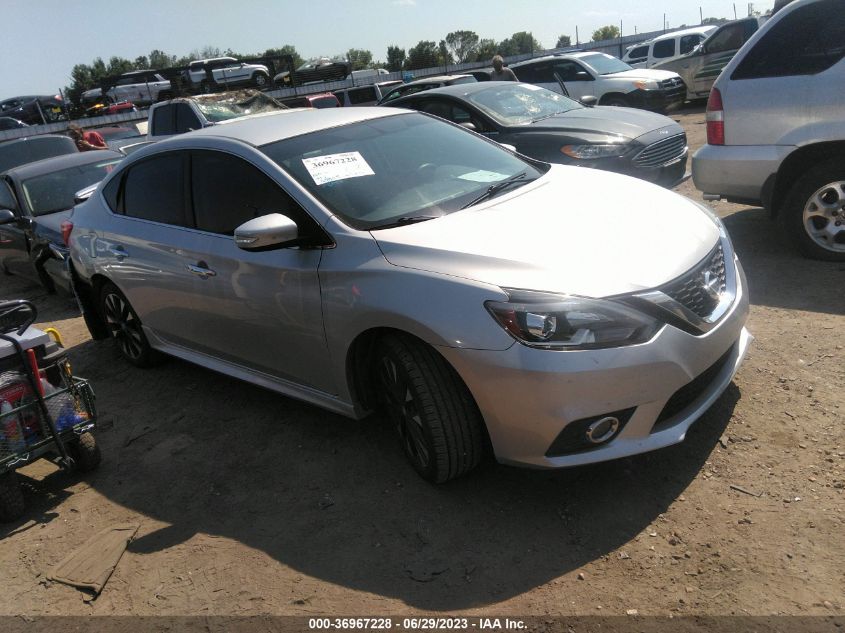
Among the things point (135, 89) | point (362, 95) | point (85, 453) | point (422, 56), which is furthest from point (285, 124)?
point (422, 56)

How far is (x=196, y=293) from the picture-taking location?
13.5 ft

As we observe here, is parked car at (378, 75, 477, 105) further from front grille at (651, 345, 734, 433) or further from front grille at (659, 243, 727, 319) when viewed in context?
front grille at (651, 345, 734, 433)

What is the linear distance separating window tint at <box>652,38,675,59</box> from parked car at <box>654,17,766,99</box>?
11.0 ft

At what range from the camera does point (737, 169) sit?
17.5 ft

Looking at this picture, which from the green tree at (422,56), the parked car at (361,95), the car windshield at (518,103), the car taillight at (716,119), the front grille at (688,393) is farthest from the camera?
the green tree at (422,56)

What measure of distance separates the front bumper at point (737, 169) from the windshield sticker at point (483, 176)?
2.35 meters

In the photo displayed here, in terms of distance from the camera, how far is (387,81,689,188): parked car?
22.8 ft

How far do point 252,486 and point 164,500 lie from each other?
46cm

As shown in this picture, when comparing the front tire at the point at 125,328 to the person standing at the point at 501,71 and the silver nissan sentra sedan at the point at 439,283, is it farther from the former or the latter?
the person standing at the point at 501,71

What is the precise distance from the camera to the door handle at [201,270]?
12.9 ft

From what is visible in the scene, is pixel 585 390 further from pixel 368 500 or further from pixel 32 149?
pixel 32 149

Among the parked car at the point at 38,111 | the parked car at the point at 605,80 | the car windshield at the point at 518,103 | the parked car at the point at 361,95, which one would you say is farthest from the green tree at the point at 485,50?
the car windshield at the point at 518,103

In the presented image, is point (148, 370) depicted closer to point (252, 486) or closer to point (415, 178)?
point (252, 486)

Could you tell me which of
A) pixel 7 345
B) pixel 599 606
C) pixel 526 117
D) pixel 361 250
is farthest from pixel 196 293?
pixel 526 117
